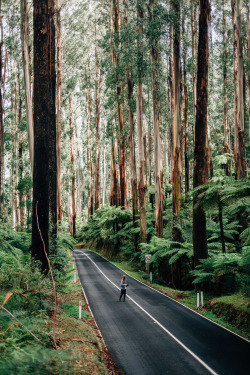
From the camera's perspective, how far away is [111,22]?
29.2m

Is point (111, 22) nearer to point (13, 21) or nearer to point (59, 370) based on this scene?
point (13, 21)

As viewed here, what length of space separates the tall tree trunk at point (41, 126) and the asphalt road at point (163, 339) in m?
3.21

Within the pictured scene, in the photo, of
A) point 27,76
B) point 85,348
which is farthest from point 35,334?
point 27,76

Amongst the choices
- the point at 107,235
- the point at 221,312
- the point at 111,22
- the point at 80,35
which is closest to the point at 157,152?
the point at 221,312

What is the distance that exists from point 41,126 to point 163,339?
23.1 ft

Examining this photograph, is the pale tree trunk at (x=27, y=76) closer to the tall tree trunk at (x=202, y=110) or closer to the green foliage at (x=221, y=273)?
the tall tree trunk at (x=202, y=110)

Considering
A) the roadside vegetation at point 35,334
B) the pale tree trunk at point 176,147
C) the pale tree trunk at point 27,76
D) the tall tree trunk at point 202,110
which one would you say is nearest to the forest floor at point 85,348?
the roadside vegetation at point 35,334

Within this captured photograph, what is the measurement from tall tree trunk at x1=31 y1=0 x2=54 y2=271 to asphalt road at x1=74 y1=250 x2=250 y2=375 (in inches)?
126

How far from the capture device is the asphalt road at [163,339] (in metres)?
7.41

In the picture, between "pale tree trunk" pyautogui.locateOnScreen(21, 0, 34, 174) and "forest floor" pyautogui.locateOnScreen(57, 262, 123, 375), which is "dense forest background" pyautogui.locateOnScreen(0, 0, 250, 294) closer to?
"pale tree trunk" pyautogui.locateOnScreen(21, 0, 34, 174)

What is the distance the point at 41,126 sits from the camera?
9500 millimetres

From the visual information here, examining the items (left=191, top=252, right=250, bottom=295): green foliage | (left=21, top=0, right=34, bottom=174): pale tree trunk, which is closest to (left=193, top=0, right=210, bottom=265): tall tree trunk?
(left=191, top=252, right=250, bottom=295): green foliage

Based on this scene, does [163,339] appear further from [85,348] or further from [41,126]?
[41,126]

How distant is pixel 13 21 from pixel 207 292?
1041 inches
